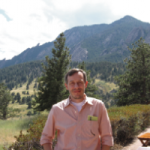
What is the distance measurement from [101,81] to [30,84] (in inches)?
3351

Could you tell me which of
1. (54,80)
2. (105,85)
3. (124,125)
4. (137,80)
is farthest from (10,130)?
(105,85)

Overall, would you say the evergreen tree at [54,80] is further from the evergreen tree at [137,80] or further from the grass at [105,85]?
the grass at [105,85]

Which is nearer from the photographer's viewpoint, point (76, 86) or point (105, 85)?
point (76, 86)

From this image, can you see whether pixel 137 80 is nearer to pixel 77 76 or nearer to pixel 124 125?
pixel 124 125

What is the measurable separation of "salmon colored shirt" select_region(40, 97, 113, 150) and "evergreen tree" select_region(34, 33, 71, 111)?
42.7ft

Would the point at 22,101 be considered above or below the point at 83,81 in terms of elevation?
below

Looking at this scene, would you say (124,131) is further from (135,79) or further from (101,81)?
(101,81)

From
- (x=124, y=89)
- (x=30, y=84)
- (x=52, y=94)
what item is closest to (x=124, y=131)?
(x=52, y=94)

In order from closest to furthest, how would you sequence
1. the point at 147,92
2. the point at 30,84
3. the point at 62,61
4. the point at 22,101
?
the point at 62,61 → the point at 147,92 → the point at 22,101 → the point at 30,84

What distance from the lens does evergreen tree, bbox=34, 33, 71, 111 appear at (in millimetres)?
15925

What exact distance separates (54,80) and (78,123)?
13.5 metres

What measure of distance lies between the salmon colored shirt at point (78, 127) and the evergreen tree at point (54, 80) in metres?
13.0

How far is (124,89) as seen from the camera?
19094 mm

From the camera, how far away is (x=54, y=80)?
611 inches
